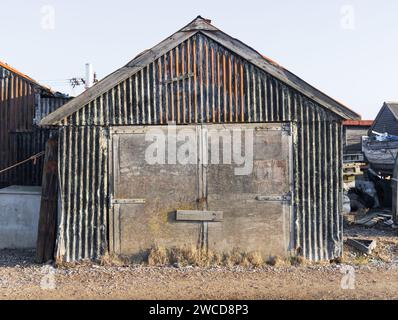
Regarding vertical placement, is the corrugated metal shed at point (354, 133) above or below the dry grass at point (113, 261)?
above

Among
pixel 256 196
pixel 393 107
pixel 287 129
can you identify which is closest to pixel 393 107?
pixel 393 107

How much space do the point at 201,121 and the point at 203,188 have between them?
5.00 feet

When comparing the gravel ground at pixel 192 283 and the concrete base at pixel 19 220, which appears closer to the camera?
the gravel ground at pixel 192 283

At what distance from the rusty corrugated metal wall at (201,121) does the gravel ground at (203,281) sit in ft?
2.17

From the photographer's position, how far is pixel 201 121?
9000 millimetres

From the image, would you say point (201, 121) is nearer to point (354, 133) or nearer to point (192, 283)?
point (192, 283)

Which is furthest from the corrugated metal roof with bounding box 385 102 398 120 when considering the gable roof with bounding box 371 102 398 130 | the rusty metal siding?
the rusty metal siding

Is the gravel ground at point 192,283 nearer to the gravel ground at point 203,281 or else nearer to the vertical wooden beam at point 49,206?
the gravel ground at point 203,281

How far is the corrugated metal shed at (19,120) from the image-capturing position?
41.9ft

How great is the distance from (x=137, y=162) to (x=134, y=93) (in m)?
1.57

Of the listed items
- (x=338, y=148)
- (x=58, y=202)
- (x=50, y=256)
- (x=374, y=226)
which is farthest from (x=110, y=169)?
(x=374, y=226)

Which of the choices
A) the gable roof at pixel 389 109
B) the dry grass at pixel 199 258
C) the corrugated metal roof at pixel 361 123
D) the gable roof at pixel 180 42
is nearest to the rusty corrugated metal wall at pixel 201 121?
the gable roof at pixel 180 42

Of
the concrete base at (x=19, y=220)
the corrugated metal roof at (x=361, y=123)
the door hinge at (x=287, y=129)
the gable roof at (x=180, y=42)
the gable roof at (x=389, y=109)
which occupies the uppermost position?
the gable roof at (x=389, y=109)

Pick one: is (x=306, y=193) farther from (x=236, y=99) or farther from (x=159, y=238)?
(x=159, y=238)
